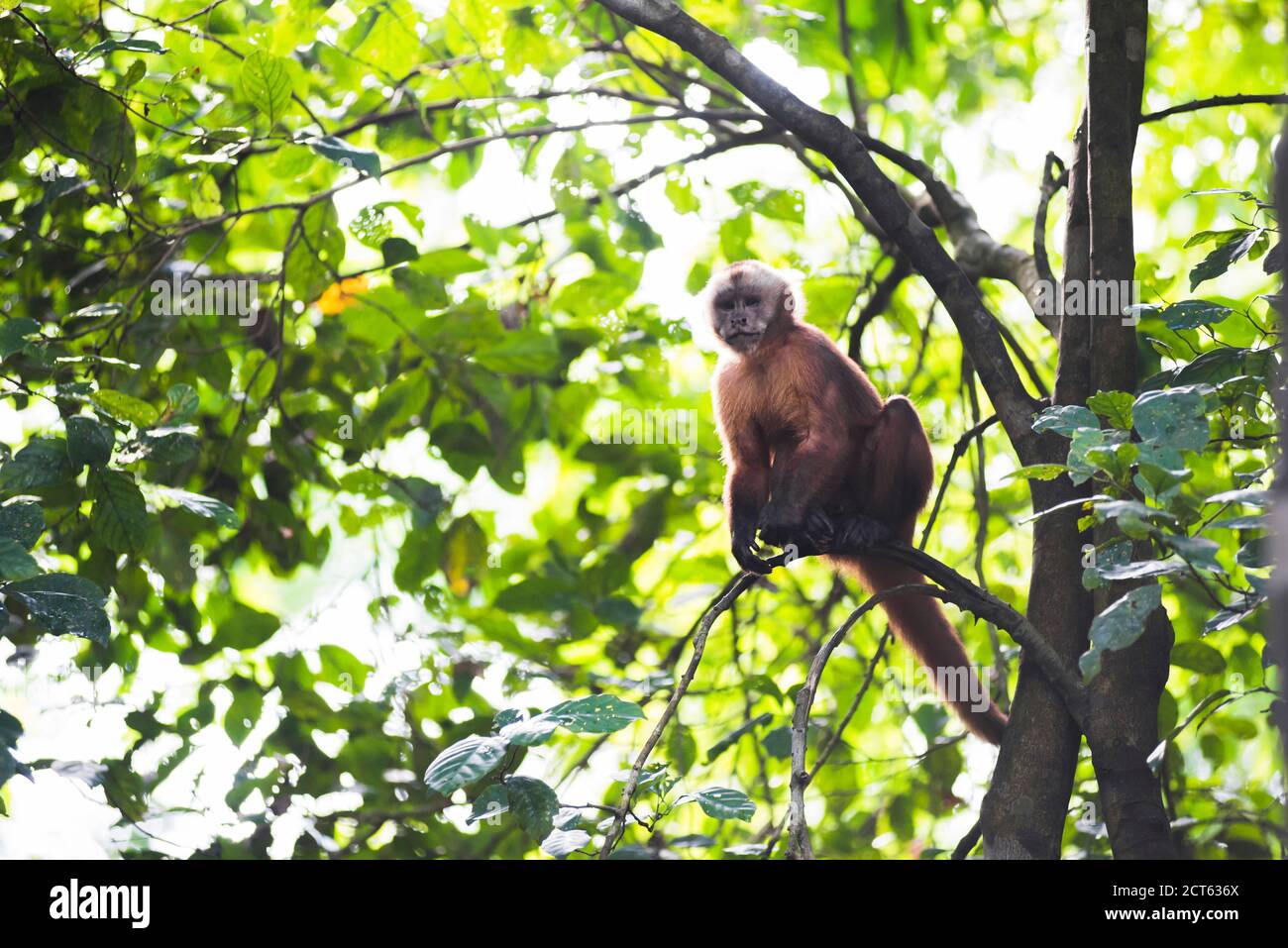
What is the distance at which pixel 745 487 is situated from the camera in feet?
16.3

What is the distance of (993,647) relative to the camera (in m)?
5.26

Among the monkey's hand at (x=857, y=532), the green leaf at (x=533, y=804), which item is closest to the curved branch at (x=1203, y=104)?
the monkey's hand at (x=857, y=532)

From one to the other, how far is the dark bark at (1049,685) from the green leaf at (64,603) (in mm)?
2502

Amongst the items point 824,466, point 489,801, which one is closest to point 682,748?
point 824,466

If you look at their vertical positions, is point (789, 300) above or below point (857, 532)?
above

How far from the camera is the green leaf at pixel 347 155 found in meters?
3.62

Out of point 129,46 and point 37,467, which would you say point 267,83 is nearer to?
point 129,46

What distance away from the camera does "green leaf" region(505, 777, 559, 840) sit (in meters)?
2.69

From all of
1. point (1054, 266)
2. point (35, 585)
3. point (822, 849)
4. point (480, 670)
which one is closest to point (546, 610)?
Answer: point (480, 670)

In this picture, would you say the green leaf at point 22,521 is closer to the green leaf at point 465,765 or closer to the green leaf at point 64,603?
the green leaf at point 64,603

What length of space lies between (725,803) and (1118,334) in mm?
1912

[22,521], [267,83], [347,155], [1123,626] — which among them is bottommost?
[1123,626]

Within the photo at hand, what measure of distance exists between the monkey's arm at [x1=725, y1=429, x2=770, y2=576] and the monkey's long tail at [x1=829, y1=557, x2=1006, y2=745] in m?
0.48
